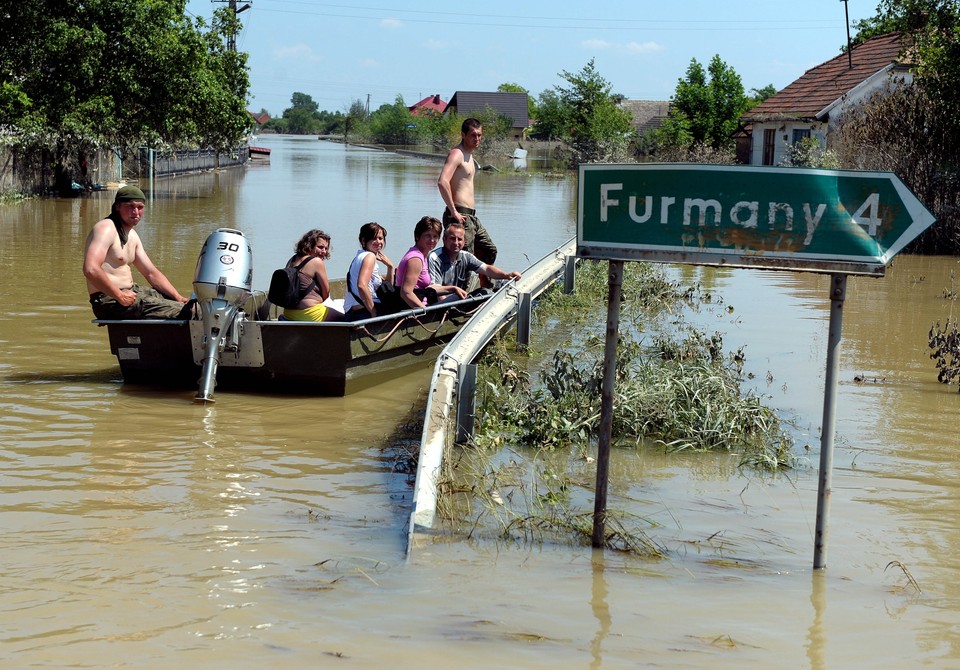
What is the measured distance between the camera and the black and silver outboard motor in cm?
855

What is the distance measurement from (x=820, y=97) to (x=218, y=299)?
36684mm

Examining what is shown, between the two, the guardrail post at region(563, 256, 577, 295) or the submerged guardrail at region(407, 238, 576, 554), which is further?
the guardrail post at region(563, 256, 577, 295)

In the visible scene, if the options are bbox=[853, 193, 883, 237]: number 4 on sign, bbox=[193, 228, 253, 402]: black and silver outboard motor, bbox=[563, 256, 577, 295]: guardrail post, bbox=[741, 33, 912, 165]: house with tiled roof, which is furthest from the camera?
bbox=[741, 33, 912, 165]: house with tiled roof

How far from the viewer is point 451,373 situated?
280 inches

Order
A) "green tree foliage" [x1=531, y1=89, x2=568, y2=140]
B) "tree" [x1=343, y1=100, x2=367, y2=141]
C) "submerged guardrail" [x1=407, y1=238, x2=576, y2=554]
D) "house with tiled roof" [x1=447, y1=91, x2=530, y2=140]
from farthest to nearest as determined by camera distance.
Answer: "tree" [x1=343, y1=100, x2=367, y2=141]
"house with tiled roof" [x1=447, y1=91, x2=530, y2=140]
"green tree foliage" [x1=531, y1=89, x2=568, y2=140]
"submerged guardrail" [x1=407, y1=238, x2=576, y2=554]

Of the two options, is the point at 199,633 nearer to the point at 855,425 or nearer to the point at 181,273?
the point at 855,425

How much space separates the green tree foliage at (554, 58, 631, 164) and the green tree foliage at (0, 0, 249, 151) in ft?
102

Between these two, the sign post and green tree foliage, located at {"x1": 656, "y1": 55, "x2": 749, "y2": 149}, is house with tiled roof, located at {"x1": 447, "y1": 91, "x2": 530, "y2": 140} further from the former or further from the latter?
the sign post

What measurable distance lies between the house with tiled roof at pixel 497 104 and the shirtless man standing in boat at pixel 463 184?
100 m

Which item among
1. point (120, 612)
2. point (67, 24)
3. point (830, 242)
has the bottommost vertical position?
point (120, 612)

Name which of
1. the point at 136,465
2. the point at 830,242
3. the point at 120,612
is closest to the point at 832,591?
the point at 830,242

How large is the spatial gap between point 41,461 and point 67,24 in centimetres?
2332

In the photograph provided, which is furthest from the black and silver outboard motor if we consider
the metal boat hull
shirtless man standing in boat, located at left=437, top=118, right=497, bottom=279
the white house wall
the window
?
the window

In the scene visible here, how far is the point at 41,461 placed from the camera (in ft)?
22.8
